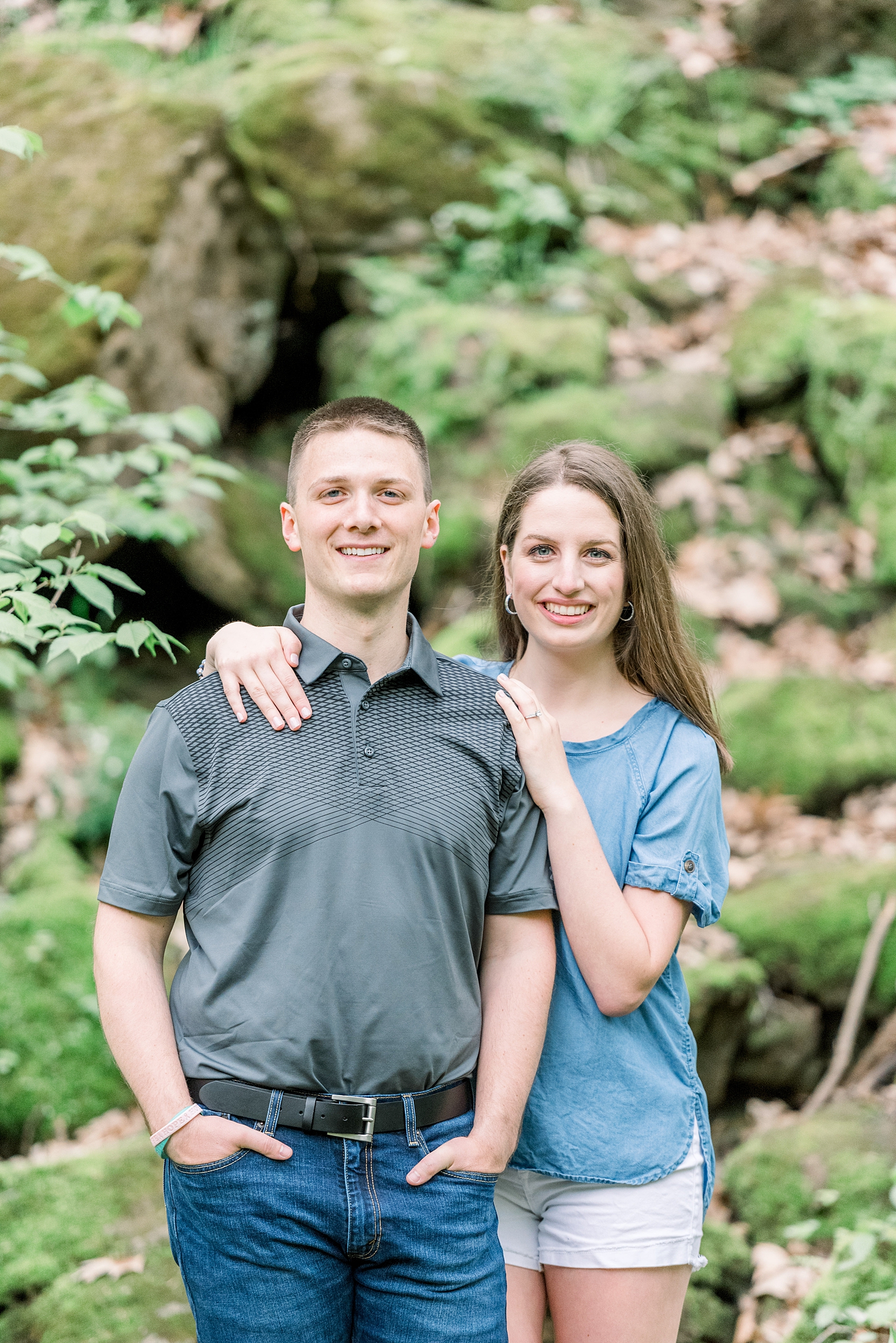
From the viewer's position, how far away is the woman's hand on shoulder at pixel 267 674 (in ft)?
6.84

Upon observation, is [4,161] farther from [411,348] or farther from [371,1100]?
[371,1100]

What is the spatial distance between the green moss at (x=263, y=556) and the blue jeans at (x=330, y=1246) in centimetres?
442

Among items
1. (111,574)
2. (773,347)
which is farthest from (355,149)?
(111,574)

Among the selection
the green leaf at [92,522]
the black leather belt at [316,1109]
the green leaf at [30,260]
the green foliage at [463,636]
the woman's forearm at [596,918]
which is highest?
the green leaf at [30,260]

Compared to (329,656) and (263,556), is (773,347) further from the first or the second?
(329,656)

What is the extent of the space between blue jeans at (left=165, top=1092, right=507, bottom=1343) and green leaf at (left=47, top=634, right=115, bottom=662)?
96 centimetres

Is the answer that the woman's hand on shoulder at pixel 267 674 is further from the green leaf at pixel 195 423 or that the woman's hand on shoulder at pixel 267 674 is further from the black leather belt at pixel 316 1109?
the green leaf at pixel 195 423

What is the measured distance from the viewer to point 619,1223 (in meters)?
2.20

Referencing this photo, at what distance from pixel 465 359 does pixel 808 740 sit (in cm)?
294

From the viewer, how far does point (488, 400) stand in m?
6.32

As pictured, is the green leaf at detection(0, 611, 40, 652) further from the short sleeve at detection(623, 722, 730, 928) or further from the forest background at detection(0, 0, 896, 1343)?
the short sleeve at detection(623, 722, 730, 928)

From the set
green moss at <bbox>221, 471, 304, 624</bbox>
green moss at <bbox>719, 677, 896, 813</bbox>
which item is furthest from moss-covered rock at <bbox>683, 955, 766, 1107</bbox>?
green moss at <bbox>221, 471, 304, 624</bbox>

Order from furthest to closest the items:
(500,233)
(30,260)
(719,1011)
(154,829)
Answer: (500,233) → (719,1011) → (30,260) → (154,829)

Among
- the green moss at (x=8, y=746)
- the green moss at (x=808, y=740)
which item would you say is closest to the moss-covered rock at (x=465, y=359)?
the green moss at (x=808, y=740)
